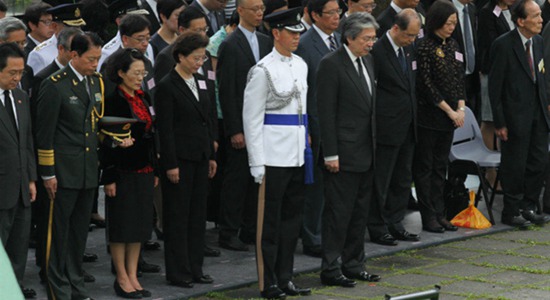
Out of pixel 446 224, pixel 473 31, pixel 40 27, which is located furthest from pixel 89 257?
pixel 473 31

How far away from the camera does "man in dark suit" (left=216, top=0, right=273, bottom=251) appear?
9391 millimetres

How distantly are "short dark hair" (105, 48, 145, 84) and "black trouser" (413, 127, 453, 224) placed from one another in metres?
3.37

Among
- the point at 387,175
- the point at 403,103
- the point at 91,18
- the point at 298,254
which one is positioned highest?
the point at 91,18

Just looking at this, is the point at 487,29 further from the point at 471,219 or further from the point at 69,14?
the point at 69,14

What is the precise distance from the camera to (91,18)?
411 inches

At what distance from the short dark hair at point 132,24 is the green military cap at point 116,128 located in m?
1.05

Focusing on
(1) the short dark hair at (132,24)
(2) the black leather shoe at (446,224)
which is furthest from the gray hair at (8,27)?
(2) the black leather shoe at (446,224)

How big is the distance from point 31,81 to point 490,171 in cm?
547

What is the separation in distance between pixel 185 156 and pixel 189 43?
2.73ft

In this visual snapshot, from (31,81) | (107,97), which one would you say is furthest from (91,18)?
(107,97)

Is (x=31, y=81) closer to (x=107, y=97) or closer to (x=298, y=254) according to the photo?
(x=107, y=97)

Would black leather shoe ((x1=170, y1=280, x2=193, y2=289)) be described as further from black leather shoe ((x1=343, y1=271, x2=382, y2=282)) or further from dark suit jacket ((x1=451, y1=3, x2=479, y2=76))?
dark suit jacket ((x1=451, y1=3, x2=479, y2=76))

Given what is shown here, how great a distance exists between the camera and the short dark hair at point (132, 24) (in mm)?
8672

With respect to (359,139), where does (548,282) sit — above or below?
below
